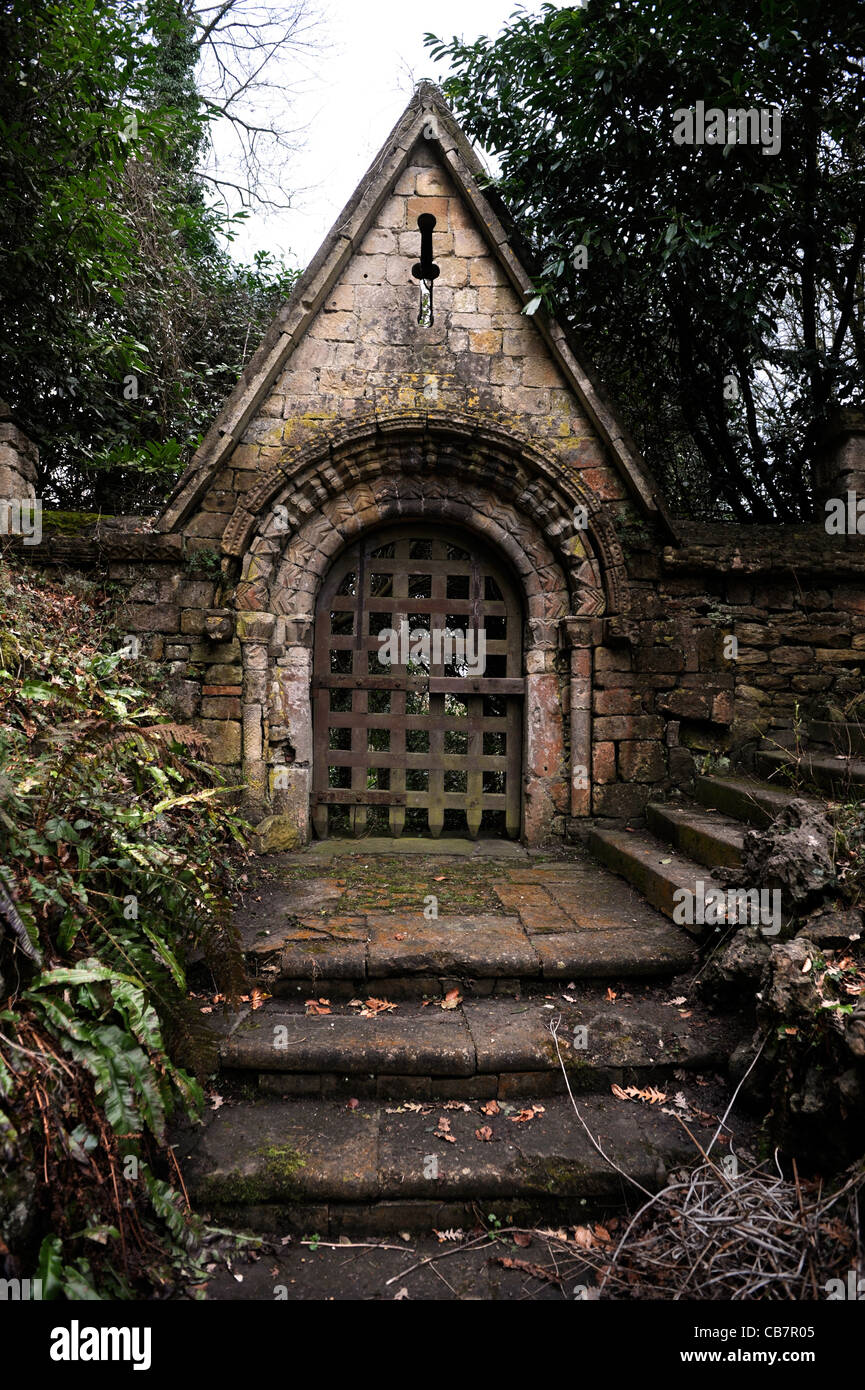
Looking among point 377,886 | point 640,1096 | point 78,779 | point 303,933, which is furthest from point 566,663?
point 78,779

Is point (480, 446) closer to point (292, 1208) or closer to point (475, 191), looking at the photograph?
point (475, 191)

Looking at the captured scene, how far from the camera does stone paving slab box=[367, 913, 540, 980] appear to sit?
326cm

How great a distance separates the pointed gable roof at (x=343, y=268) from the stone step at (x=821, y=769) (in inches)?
74.2

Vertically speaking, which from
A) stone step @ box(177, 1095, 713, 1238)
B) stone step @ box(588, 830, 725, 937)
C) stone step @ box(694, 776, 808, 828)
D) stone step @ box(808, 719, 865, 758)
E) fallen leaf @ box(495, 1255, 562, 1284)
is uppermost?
stone step @ box(808, 719, 865, 758)

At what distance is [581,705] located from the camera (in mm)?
5328

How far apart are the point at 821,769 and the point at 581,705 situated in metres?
1.71

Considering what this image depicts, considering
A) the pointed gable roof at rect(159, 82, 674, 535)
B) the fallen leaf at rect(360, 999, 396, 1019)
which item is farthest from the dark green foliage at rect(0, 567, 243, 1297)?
the pointed gable roof at rect(159, 82, 674, 535)

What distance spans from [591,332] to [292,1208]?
22.4 feet

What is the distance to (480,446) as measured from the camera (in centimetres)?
530

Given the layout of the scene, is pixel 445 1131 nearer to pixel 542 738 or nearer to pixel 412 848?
pixel 412 848

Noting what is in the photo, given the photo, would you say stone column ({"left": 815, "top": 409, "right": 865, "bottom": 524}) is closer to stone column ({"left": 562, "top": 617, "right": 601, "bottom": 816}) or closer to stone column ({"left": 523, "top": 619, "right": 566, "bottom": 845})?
stone column ({"left": 562, "top": 617, "right": 601, "bottom": 816})

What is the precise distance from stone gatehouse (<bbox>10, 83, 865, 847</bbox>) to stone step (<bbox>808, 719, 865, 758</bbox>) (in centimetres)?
28

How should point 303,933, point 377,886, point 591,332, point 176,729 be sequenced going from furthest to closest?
point 591,332 → point 377,886 → point 176,729 → point 303,933

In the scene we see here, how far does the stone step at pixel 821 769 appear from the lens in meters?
3.76
